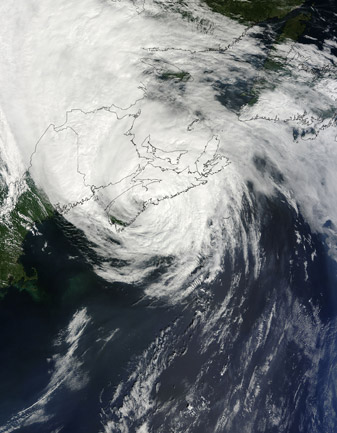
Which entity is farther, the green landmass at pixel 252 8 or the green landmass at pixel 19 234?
the green landmass at pixel 19 234

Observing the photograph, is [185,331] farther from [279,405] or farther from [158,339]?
[279,405]

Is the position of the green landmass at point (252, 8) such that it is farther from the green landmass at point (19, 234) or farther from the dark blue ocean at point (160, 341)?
the green landmass at point (19, 234)

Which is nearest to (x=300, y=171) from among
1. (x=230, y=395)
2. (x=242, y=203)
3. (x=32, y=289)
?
(x=242, y=203)

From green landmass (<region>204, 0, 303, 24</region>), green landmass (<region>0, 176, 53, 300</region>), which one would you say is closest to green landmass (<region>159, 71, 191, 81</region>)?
green landmass (<region>204, 0, 303, 24</region>)

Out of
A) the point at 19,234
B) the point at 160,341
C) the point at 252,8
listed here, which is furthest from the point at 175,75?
the point at 160,341

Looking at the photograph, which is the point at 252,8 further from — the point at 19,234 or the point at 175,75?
the point at 19,234

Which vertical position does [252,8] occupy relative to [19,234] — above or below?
above

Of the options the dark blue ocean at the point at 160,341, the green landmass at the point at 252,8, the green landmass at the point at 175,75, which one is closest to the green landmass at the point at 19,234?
the dark blue ocean at the point at 160,341
